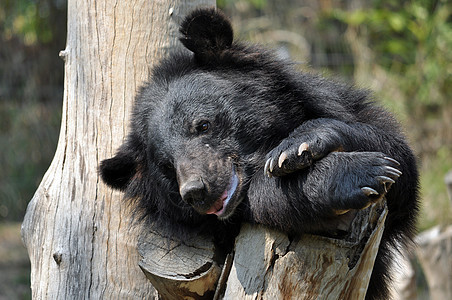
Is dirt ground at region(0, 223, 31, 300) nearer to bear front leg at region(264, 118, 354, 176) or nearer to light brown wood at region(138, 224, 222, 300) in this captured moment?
light brown wood at region(138, 224, 222, 300)

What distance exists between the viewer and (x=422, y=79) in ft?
28.7

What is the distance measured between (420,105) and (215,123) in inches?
257

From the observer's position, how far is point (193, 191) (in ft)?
8.77

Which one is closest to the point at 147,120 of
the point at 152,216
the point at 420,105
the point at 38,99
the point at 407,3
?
the point at 152,216

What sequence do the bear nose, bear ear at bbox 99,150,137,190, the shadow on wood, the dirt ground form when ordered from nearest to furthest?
1. the shadow on wood
2. the bear nose
3. bear ear at bbox 99,150,137,190
4. the dirt ground

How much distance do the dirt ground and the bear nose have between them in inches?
232

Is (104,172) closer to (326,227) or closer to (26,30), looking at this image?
(326,227)

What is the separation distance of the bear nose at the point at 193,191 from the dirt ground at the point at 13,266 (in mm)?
5900

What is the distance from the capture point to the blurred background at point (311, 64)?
822 centimetres

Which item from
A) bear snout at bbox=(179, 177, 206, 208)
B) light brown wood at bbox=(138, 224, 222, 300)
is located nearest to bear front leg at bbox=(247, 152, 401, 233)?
bear snout at bbox=(179, 177, 206, 208)

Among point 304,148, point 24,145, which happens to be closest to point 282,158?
point 304,148

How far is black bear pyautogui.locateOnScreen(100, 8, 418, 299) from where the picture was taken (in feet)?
8.16

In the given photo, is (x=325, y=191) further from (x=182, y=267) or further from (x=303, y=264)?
(x=182, y=267)

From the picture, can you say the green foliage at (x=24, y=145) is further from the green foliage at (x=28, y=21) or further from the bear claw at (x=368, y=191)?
the bear claw at (x=368, y=191)
